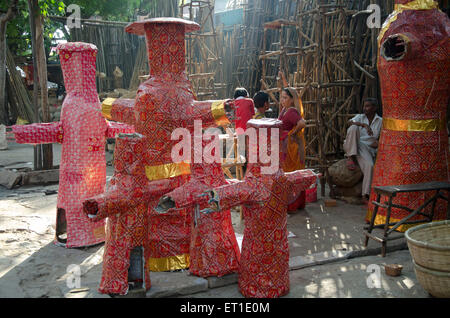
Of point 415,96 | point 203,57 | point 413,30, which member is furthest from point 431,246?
point 203,57

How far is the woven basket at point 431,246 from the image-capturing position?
2.76m

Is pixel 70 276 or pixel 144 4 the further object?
pixel 144 4

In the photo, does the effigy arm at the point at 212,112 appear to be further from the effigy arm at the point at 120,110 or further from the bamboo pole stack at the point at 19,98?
the bamboo pole stack at the point at 19,98

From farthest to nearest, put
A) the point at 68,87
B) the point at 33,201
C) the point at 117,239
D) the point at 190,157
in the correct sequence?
the point at 33,201 < the point at 68,87 < the point at 190,157 < the point at 117,239

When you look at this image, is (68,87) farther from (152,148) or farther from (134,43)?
(134,43)

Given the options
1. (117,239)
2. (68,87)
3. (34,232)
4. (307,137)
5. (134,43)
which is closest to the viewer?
(117,239)

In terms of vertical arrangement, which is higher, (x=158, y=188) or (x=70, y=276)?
(x=158, y=188)

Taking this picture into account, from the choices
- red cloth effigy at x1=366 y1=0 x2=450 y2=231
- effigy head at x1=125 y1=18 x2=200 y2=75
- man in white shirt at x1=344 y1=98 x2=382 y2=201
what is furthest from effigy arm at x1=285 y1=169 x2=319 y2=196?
man in white shirt at x1=344 y1=98 x2=382 y2=201

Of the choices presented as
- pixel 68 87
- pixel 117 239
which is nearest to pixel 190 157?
pixel 117 239

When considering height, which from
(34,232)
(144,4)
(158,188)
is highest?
(144,4)

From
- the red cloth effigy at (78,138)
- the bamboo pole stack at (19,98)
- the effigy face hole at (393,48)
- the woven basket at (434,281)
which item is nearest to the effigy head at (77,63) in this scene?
the red cloth effigy at (78,138)

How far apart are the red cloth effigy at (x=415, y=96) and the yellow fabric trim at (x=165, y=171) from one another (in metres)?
2.21

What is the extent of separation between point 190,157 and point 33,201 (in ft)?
11.1

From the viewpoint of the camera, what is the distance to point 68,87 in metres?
4.06
